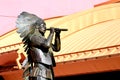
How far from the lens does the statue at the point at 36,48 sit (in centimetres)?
407

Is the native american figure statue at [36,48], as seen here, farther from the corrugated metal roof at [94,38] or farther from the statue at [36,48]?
the corrugated metal roof at [94,38]

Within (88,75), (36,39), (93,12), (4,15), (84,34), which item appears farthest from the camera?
(4,15)

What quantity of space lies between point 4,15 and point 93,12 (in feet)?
11.4

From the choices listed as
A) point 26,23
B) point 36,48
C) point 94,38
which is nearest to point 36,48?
point 36,48

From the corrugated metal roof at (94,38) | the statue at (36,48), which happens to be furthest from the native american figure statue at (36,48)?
the corrugated metal roof at (94,38)

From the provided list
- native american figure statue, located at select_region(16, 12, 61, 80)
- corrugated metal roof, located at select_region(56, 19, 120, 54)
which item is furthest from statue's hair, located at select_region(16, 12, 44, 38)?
corrugated metal roof, located at select_region(56, 19, 120, 54)

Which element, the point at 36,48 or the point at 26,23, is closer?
the point at 36,48

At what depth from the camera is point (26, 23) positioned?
4.26 meters

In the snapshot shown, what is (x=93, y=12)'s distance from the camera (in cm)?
1051

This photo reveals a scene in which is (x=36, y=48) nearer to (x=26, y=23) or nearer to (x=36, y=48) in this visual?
(x=36, y=48)

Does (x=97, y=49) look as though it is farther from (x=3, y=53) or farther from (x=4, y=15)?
(x=4, y=15)

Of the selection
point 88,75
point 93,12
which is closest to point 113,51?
point 88,75

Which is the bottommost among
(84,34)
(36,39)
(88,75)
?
(88,75)

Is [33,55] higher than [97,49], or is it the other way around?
[33,55]
